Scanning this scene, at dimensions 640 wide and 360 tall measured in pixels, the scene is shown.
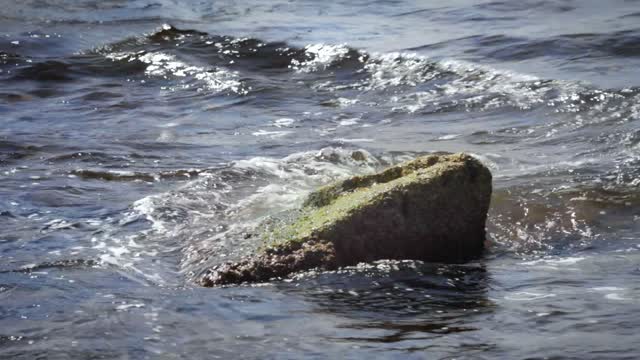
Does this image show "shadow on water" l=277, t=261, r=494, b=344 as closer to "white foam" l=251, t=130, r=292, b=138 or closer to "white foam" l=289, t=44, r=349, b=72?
"white foam" l=251, t=130, r=292, b=138

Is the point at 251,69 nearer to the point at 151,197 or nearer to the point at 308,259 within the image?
the point at 151,197

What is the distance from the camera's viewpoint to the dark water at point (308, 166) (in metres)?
4.21

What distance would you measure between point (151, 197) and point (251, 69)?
5.66 metres

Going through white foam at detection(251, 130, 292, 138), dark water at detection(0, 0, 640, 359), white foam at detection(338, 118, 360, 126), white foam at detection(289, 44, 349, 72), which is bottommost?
white foam at detection(251, 130, 292, 138)

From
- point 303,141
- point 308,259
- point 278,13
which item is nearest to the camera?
point 308,259

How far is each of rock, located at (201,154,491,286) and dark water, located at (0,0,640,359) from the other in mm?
108

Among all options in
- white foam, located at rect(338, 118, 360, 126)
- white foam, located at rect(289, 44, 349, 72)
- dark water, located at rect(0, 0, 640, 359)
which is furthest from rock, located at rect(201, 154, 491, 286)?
white foam, located at rect(289, 44, 349, 72)

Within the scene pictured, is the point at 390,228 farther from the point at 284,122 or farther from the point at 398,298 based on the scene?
the point at 284,122

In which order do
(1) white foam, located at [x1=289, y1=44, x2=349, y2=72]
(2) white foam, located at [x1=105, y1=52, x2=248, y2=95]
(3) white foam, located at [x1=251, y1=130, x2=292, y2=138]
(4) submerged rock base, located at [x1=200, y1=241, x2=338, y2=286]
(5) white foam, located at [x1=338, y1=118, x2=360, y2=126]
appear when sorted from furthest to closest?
(1) white foam, located at [x1=289, y1=44, x2=349, y2=72]
(2) white foam, located at [x1=105, y1=52, x2=248, y2=95]
(5) white foam, located at [x1=338, y1=118, x2=360, y2=126]
(3) white foam, located at [x1=251, y1=130, x2=292, y2=138]
(4) submerged rock base, located at [x1=200, y1=241, x2=338, y2=286]

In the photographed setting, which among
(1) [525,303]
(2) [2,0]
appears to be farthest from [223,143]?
(2) [2,0]

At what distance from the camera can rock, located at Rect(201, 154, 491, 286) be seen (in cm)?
493

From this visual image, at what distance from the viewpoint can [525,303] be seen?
4477mm

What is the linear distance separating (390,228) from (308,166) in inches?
87.2

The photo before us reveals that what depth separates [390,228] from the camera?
16.6 feet
